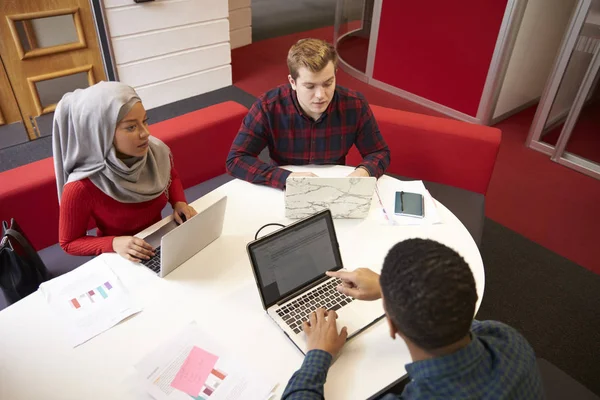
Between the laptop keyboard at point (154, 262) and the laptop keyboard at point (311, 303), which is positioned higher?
the laptop keyboard at point (311, 303)

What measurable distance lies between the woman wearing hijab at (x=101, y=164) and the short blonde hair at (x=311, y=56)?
25.7 inches

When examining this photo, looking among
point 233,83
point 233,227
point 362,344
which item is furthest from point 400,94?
point 362,344

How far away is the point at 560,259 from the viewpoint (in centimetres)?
269

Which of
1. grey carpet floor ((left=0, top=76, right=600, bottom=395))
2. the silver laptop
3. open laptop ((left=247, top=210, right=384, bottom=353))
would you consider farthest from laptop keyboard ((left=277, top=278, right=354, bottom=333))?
grey carpet floor ((left=0, top=76, right=600, bottom=395))

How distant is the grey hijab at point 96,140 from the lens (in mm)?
1554

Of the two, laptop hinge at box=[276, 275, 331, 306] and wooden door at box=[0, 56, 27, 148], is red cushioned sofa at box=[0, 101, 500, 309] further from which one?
wooden door at box=[0, 56, 27, 148]

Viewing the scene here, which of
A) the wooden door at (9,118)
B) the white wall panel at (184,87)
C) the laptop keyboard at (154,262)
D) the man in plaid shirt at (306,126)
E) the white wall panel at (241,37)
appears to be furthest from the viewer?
the white wall panel at (241,37)

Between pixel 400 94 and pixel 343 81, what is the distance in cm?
68

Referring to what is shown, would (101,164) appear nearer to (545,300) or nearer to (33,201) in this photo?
(33,201)

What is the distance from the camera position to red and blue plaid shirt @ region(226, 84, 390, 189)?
200cm

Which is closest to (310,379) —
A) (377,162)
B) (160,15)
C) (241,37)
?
(377,162)

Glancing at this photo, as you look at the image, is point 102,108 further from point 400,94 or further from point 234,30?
point 234,30

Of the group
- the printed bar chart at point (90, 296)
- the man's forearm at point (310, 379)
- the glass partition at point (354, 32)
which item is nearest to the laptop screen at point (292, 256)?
the man's forearm at point (310, 379)

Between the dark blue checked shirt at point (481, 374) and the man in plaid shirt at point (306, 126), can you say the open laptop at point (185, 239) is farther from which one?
the dark blue checked shirt at point (481, 374)
